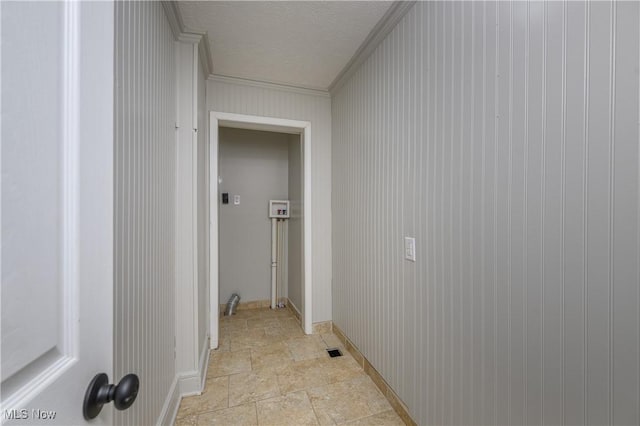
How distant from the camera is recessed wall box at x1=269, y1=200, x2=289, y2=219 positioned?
334 centimetres

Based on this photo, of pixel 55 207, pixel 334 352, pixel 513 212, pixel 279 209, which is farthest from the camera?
pixel 279 209

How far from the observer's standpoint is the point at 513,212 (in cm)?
97

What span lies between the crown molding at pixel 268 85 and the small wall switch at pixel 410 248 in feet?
6.31

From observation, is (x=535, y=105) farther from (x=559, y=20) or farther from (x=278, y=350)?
(x=278, y=350)

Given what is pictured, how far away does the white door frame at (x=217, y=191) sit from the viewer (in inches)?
91.5

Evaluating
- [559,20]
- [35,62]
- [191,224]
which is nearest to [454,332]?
[559,20]

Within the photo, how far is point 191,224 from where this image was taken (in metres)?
1.83

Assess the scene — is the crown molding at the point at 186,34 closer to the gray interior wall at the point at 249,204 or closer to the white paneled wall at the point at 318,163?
the white paneled wall at the point at 318,163

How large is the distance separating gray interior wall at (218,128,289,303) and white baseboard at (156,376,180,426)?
166 centimetres

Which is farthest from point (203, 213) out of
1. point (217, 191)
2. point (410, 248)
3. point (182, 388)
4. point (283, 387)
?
point (410, 248)

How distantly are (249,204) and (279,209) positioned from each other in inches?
16.8

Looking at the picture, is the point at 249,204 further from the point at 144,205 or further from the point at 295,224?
the point at 144,205

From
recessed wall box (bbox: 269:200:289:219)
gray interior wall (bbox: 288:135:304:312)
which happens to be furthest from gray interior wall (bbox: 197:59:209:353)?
recessed wall box (bbox: 269:200:289:219)

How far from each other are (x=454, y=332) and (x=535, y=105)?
104 centimetres
